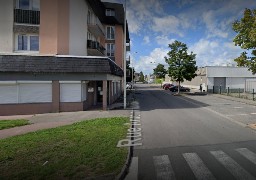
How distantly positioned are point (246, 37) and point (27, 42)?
15210 mm

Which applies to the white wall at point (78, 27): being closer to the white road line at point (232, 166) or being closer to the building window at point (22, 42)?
the building window at point (22, 42)

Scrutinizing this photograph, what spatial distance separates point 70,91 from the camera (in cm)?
1838

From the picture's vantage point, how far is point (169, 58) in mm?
37938

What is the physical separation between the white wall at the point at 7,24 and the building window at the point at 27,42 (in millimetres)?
658

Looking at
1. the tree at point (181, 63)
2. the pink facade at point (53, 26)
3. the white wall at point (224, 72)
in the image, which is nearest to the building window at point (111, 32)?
the tree at point (181, 63)

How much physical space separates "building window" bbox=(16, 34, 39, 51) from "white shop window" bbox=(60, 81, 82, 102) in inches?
142

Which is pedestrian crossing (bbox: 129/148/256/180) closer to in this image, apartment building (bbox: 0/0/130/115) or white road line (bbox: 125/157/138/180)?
white road line (bbox: 125/157/138/180)

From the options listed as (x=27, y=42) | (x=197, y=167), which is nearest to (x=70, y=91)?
(x=27, y=42)

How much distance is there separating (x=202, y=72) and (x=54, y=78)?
3520 cm

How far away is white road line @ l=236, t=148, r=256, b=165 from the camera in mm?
7796

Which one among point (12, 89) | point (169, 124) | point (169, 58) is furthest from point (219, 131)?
point (169, 58)

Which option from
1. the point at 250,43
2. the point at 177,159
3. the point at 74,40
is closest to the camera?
the point at 177,159

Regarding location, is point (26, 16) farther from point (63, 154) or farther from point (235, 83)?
point (235, 83)

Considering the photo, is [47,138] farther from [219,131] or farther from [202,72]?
[202,72]
